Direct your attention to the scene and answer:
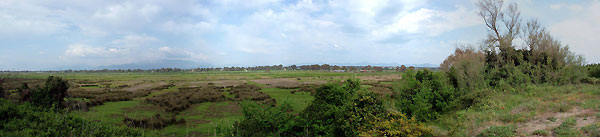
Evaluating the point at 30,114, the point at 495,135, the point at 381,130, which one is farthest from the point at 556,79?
the point at 30,114

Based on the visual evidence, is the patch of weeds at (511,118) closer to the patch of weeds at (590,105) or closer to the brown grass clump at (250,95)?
the patch of weeds at (590,105)

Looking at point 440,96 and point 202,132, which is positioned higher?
point 440,96

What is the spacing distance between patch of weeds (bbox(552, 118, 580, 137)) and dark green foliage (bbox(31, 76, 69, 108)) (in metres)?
20.7

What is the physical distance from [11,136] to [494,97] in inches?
676

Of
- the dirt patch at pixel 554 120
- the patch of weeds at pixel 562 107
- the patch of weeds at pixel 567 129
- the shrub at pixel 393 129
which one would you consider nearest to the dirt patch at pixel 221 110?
the shrub at pixel 393 129

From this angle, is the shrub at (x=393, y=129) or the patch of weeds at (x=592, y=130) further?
the shrub at (x=393, y=129)

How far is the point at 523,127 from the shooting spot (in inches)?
266

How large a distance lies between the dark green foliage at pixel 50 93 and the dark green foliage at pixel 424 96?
18753mm

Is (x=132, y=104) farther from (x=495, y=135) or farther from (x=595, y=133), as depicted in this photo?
(x=595, y=133)

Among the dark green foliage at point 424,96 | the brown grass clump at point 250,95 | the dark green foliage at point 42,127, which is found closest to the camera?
the dark green foliage at point 42,127

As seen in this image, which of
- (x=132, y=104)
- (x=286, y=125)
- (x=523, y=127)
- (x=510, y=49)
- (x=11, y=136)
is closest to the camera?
(x=11, y=136)

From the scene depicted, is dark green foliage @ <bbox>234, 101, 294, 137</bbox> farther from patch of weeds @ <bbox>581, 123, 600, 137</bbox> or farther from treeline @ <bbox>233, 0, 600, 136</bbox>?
patch of weeds @ <bbox>581, 123, 600, 137</bbox>

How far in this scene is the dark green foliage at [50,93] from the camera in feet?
43.9

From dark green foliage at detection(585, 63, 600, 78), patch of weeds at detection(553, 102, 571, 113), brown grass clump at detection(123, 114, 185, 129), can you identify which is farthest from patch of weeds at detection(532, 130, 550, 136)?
brown grass clump at detection(123, 114, 185, 129)
